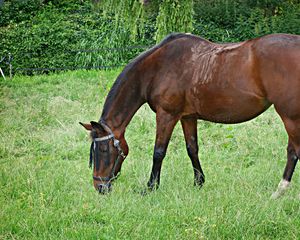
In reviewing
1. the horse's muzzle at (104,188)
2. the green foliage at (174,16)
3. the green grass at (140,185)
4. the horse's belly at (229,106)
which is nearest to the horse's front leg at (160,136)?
the green grass at (140,185)

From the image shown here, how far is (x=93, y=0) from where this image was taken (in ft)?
68.0

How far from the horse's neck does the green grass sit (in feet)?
2.21

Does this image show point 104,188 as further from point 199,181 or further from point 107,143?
point 199,181

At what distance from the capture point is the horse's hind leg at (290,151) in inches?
189

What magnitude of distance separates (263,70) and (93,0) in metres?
16.7

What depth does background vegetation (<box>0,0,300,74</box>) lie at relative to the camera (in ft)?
43.0

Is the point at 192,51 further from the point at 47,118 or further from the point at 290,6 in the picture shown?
the point at 290,6

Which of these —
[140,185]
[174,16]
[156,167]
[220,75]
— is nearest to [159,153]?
[156,167]

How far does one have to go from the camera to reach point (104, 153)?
5.49 metres

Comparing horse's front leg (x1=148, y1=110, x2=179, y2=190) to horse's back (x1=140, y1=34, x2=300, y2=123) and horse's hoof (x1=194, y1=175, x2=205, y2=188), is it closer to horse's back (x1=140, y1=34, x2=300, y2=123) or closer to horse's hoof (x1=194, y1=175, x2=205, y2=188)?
horse's back (x1=140, y1=34, x2=300, y2=123)

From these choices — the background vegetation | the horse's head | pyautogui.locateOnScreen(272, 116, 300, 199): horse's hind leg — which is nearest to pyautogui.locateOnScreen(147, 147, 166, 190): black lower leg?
the horse's head

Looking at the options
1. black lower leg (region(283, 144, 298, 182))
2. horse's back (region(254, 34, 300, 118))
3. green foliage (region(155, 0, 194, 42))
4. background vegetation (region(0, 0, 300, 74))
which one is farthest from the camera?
background vegetation (region(0, 0, 300, 74))

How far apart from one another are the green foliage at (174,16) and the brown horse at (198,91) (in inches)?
279

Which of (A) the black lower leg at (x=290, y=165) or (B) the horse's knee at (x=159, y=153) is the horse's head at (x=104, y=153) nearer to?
(B) the horse's knee at (x=159, y=153)
